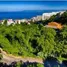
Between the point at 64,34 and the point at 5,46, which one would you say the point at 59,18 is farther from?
the point at 5,46

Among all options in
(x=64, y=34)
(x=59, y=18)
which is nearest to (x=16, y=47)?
(x=64, y=34)

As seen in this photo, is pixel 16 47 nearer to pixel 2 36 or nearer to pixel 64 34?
pixel 2 36

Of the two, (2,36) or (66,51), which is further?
(66,51)

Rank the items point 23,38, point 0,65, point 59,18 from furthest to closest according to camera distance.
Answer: point 59,18, point 23,38, point 0,65

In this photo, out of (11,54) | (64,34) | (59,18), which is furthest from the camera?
(59,18)

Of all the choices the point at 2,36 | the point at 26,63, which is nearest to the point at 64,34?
the point at 2,36

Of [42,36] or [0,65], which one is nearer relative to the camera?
[0,65]
